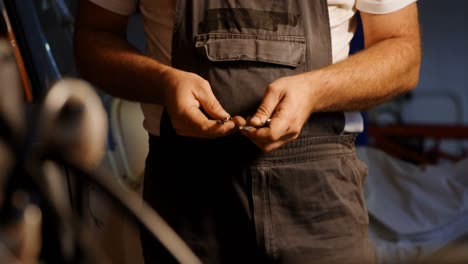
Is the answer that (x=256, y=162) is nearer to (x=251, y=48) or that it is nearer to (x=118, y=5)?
(x=251, y=48)

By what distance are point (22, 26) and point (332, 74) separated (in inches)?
40.7

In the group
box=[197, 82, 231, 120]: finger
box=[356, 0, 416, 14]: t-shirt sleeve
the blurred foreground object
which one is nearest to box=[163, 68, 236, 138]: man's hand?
box=[197, 82, 231, 120]: finger

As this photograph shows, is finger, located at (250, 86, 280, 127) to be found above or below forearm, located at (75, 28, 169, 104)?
above

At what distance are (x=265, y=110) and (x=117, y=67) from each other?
0.87 ft

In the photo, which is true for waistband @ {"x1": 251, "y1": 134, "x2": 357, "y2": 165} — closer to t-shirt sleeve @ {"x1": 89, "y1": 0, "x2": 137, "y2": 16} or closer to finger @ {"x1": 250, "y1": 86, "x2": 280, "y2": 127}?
finger @ {"x1": 250, "y1": 86, "x2": 280, "y2": 127}

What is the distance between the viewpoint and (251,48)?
33.4 inches

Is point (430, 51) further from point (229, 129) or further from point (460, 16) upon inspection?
point (229, 129)

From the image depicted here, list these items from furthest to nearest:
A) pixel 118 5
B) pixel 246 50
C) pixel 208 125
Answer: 1. pixel 118 5
2. pixel 246 50
3. pixel 208 125

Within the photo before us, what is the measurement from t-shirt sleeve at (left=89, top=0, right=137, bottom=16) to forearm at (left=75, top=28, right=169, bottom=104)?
0.04 meters

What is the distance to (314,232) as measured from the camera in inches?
34.2

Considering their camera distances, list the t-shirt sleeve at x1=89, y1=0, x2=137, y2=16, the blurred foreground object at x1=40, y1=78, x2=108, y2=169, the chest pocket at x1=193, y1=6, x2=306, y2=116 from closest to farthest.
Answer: the blurred foreground object at x1=40, y1=78, x2=108, y2=169, the chest pocket at x1=193, y1=6, x2=306, y2=116, the t-shirt sleeve at x1=89, y1=0, x2=137, y2=16

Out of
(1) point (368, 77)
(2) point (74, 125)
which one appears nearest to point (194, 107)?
(1) point (368, 77)

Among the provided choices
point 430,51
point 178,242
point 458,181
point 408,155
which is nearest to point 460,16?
point 430,51

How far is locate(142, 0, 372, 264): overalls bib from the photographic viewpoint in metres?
0.85
